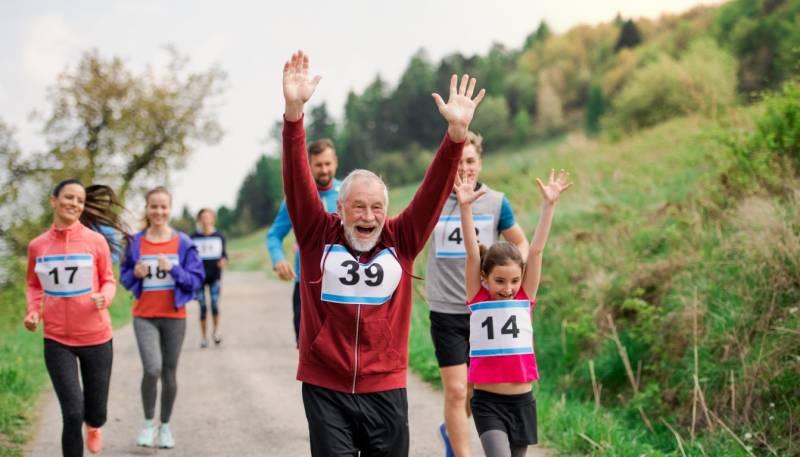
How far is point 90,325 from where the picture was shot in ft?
17.5

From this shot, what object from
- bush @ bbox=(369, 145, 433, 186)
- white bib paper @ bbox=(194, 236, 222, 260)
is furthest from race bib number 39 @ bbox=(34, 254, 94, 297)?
bush @ bbox=(369, 145, 433, 186)

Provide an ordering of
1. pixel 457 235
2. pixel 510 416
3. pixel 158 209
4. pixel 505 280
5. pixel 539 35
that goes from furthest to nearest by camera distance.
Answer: pixel 539 35 → pixel 158 209 → pixel 457 235 → pixel 505 280 → pixel 510 416

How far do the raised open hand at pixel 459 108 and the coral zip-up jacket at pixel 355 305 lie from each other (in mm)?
67

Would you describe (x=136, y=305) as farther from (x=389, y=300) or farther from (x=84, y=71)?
(x=84, y=71)

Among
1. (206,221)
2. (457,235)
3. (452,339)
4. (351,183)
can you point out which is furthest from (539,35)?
(351,183)

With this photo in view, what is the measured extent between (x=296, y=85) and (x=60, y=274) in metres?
3.03

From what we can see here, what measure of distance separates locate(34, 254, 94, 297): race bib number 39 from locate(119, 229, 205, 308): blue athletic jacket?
3.21 ft

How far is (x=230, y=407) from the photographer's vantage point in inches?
312

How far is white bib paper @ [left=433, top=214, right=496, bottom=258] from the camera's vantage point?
549 cm

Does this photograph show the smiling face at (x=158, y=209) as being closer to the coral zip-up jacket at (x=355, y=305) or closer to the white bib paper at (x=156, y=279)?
the white bib paper at (x=156, y=279)

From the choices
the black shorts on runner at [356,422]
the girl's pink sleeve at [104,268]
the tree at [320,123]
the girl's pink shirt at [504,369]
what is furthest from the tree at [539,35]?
the black shorts on runner at [356,422]

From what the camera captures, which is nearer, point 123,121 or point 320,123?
point 123,121

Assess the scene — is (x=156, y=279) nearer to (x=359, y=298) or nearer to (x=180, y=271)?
(x=180, y=271)

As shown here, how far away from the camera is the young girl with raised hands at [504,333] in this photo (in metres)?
4.22
